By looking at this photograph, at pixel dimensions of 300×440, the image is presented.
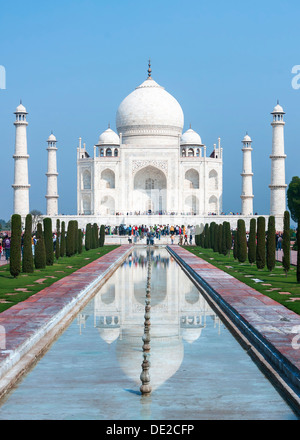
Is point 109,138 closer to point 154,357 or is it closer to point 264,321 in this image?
point 264,321

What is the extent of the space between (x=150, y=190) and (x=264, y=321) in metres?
34.7

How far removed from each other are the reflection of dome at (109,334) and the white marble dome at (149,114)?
3508 centimetres

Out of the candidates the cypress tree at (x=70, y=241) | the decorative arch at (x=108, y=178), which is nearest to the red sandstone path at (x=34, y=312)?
Answer: the cypress tree at (x=70, y=241)

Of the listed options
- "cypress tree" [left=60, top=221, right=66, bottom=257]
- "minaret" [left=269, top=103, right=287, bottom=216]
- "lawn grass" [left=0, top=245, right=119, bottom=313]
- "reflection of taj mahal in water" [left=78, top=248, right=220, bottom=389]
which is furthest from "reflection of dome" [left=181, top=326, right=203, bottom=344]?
"minaret" [left=269, top=103, right=287, bottom=216]

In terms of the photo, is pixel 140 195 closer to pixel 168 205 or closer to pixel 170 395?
pixel 168 205

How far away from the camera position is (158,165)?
4038cm

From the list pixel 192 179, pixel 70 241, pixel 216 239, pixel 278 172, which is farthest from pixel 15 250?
pixel 192 179

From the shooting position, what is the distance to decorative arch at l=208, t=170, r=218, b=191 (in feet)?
134

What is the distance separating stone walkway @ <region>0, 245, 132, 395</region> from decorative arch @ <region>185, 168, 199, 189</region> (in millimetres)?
28718

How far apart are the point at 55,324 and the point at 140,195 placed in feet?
113

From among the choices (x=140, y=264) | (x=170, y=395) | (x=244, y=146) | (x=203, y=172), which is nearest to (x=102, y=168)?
(x=203, y=172)

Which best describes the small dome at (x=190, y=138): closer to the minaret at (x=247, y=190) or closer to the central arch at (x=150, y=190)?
the central arch at (x=150, y=190)
